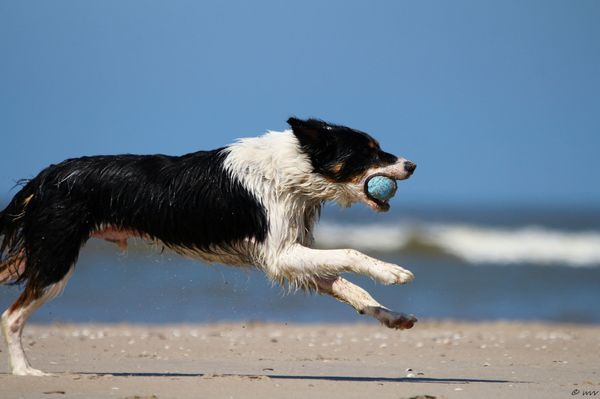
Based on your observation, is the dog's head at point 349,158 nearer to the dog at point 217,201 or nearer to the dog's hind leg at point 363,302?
the dog at point 217,201

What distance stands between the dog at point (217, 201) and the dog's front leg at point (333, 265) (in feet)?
0.04

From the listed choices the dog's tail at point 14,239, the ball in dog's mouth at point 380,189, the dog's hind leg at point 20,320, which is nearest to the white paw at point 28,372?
the dog's hind leg at point 20,320

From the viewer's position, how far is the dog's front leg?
7.71 m

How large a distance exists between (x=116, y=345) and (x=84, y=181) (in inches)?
108

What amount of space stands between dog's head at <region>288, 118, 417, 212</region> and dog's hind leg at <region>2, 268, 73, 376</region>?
2025mm

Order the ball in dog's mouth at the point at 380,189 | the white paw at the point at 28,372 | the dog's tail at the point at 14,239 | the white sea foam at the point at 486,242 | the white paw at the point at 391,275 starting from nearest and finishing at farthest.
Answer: the white paw at the point at 391,275 < the white paw at the point at 28,372 < the ball in dog's mouth at the point at 380,189 < the dog's tail at the point at 14,239 < the white sea foam at the point at 486,242

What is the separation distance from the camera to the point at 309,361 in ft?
30.6

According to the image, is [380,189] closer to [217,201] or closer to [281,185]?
[281,185]

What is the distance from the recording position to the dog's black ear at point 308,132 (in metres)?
8.17

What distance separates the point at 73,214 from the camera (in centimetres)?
809

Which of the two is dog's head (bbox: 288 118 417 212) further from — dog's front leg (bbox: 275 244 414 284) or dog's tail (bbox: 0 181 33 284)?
dog's tail (bbox: 0 181 33 284)

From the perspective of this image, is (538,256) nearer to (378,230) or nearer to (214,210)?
(378,230)

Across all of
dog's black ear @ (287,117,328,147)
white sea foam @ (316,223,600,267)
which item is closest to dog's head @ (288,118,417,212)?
dog's black ear @ (287,117,328,147)

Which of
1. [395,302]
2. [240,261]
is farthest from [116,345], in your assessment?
[395,302]
